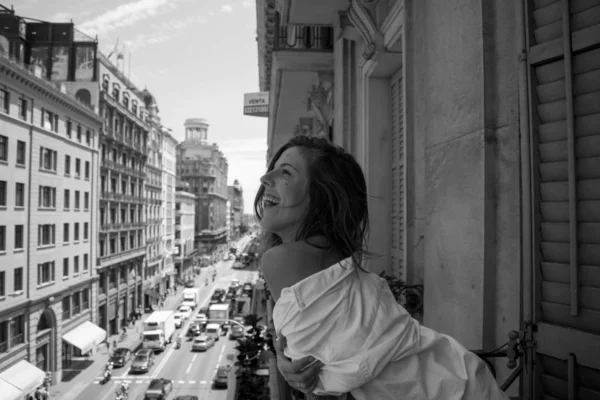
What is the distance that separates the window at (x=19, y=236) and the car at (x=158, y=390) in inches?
374

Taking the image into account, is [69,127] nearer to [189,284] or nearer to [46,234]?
[46,234]

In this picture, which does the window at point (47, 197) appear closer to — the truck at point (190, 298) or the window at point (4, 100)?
the window at point (4, 100)

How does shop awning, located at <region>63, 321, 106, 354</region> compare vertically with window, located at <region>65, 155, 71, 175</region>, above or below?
below

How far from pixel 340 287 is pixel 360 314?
0.11 meters

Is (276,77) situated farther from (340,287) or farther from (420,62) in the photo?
(340,287)

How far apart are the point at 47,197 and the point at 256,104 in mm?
13762

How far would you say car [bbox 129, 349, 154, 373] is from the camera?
28750 millimetres

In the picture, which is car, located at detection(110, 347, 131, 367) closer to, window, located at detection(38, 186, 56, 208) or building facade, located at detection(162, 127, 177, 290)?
window, located at detection(38, 186, 56, 208)

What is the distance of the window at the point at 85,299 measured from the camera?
32.8 metres

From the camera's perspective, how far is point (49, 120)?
27.2m

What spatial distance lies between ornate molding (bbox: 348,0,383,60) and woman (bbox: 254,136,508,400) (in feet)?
14.4

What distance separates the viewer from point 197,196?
102 meters

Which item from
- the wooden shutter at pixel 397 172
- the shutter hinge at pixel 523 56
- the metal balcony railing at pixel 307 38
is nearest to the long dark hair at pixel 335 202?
the shutter hinge at pixel 523 56

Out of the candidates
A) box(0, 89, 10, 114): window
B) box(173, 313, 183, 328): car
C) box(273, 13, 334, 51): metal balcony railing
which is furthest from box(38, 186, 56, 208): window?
box(273, 13, 334, 51): metal balcony railing
